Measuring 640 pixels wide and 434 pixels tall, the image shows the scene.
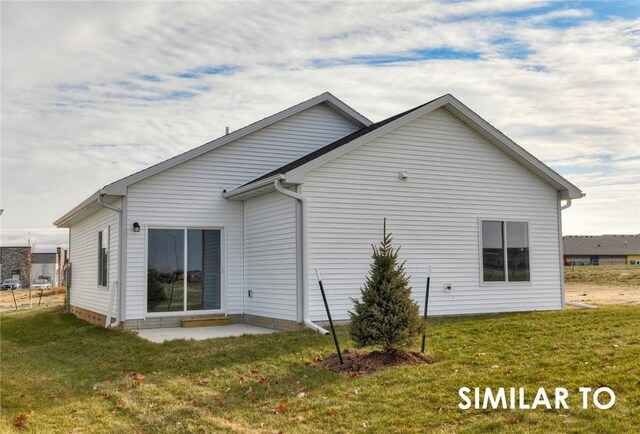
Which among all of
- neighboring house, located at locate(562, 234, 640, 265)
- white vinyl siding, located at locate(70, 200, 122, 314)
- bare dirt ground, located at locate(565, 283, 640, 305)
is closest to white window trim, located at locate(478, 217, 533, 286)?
bare dirt ground, located at locate(565, 283, 640, 305)

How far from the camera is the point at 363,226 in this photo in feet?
42.8

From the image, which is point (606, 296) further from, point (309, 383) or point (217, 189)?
point (309, 383)

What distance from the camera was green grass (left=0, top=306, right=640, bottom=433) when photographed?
6.02 meters

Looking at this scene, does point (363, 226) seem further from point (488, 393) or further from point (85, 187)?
point (85, 187)

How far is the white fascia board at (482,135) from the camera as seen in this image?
12.5m

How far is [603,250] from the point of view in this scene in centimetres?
9169

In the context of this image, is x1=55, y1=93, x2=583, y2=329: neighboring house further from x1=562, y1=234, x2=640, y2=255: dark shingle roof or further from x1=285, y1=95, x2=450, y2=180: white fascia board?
x1=562, y1=234, x2=640, y2=255: dark shingle roof

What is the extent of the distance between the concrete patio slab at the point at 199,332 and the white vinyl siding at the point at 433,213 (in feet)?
4.86

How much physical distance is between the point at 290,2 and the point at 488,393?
8164 mm

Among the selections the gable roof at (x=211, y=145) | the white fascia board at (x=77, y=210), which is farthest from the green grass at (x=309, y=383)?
the white fascia board at (x=77, y=210)

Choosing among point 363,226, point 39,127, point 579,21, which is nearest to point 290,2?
point 363,226

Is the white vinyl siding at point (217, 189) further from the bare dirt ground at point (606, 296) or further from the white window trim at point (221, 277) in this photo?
the bare dirt ground at point (606, 296)

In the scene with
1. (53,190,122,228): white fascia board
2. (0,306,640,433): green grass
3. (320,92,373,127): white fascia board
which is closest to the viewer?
(0,306,640,433): green grass

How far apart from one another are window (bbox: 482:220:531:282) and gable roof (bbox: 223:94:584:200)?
4.52 feet
